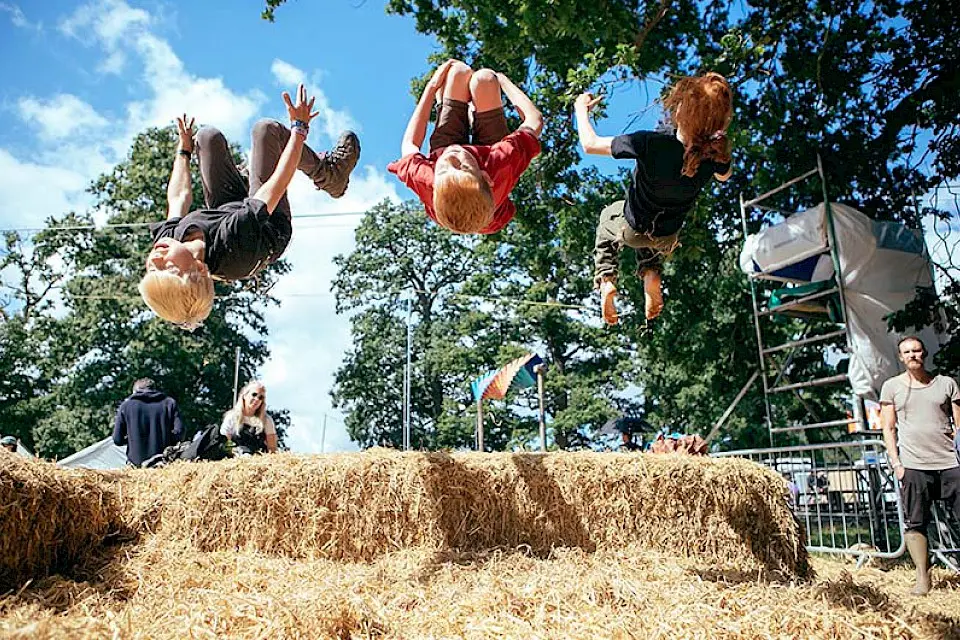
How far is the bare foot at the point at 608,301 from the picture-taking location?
15.0 ft

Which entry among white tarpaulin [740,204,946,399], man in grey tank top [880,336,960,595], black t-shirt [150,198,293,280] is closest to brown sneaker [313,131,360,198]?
black t-shirt [150,198,293,280]

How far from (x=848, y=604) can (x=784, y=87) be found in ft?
23.8

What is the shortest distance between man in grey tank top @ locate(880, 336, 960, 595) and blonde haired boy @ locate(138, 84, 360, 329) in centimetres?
385

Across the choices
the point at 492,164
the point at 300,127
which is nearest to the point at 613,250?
the point at 492,164

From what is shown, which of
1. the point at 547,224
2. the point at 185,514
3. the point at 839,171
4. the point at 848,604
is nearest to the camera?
the point at 848,604

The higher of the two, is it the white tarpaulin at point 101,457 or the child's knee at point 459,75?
the child's knee at point 459,75

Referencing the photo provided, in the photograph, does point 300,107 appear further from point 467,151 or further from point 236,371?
point 236,371

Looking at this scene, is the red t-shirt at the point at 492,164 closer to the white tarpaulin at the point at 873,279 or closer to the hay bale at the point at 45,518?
the hay bale at the point at 45,518

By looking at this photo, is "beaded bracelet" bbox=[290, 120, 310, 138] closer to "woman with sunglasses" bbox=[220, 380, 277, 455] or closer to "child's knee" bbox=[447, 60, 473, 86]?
"child's knee" bbox=[447, 60, 473, 86]

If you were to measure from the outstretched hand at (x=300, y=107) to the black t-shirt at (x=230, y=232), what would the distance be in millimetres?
470

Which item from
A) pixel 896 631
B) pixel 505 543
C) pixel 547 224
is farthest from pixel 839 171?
pixel 896 631

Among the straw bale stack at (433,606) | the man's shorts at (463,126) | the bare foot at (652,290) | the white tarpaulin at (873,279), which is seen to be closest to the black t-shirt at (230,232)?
the man's shorts at (463,126)

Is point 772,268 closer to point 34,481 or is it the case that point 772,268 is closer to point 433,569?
point 433,569

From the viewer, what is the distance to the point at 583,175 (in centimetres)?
986
